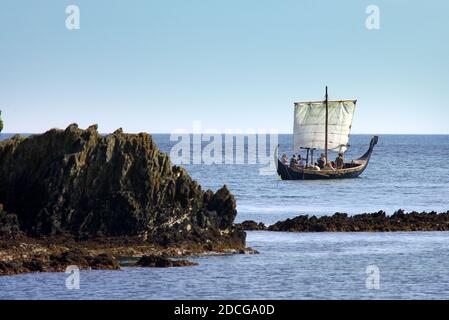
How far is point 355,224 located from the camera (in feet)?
226

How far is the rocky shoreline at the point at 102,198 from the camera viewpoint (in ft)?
172

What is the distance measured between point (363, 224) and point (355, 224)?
53cm

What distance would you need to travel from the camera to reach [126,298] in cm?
4294

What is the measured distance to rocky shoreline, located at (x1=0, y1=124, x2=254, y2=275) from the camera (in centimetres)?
5228

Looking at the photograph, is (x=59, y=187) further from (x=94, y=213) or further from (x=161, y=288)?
(x=161, y=288)

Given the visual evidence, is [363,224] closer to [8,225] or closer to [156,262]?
[156,262]

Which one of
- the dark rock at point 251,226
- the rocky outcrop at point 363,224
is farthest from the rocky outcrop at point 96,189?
the rocky outcrop at point 363,224

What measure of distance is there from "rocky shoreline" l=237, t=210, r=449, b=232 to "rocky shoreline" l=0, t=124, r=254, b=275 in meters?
12.4

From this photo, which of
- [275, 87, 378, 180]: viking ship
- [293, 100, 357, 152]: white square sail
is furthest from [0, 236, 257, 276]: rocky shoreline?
[293, 100, 357, 152]: white square sail

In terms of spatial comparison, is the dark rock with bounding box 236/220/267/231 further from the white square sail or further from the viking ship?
the white square sail

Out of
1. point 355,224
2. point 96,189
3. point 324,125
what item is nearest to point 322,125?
point 324,125

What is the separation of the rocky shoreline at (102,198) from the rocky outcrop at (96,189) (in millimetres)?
46
